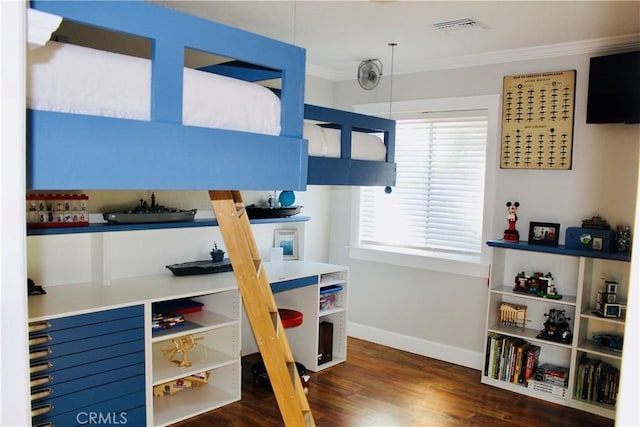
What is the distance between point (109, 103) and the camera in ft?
3.88

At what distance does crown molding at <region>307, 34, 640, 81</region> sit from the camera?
3.33m

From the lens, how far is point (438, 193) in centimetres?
432

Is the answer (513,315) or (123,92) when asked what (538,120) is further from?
(123,92)

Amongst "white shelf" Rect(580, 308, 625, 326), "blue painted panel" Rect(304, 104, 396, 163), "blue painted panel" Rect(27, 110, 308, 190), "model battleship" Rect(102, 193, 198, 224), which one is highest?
"blue painted panel" Rect(304, 104, 396, 163)

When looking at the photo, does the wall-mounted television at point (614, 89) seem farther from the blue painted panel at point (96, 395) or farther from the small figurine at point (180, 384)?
the blue painted panel at point (96, 395)

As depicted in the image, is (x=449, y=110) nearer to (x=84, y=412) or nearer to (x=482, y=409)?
(x=482, y=409)

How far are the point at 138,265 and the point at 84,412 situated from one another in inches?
40.4

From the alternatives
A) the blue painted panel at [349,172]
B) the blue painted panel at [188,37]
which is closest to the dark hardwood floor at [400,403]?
the blue painted panel at [349,172]

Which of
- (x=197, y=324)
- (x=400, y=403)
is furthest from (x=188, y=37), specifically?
(x=400, y=403)

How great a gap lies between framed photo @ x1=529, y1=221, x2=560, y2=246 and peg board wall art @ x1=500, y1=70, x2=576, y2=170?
1.38 ft

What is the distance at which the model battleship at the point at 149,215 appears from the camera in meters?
3.01

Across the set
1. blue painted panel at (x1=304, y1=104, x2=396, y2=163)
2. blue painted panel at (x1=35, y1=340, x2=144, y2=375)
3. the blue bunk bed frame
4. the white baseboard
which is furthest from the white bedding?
the white baseboard

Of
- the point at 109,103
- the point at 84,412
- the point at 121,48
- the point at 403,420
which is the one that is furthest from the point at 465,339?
the point at 109,103

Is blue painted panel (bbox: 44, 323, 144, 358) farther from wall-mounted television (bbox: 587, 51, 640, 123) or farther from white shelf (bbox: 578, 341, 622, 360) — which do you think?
wall-mounted television (bbox: 587, 51, 640, 123)
